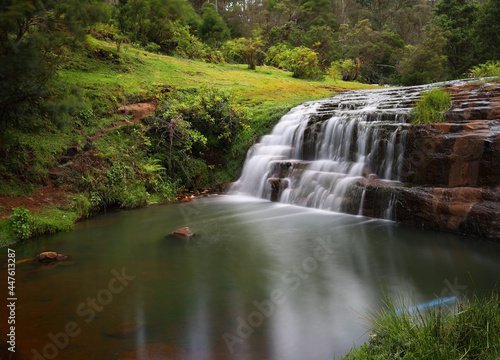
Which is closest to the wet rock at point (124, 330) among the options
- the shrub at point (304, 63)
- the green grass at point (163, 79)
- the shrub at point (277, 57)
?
the green grass at point (163, 79)

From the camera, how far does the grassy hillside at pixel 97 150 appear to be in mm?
7297

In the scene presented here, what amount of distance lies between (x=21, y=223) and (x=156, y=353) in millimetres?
4951

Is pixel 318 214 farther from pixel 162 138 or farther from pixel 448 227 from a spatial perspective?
pixel 162 138

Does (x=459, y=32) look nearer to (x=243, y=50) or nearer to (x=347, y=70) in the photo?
(x=347, y=70)

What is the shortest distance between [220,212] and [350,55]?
2776 centimetres

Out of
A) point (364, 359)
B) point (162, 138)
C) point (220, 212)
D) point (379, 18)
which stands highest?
point (379, 18)

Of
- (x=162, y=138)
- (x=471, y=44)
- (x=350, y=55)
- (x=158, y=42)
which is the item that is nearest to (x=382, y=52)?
(x=350, y=55)

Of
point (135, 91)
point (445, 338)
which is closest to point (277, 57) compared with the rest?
point (135, 91)

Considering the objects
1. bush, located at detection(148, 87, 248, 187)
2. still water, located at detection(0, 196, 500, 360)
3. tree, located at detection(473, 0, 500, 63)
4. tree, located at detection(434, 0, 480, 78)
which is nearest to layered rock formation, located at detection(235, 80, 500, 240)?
still water, located at detection(0, 196, 500, 360)

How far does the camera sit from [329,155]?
1022 cm

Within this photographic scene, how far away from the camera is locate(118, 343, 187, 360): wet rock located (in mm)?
3152

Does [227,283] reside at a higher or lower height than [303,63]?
lower

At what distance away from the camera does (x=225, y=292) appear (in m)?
4.59

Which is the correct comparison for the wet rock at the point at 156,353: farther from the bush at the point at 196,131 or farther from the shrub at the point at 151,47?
the shrub at the point at 151,47
